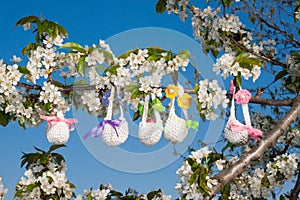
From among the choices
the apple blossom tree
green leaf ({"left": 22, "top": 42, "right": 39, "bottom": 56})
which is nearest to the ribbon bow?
the apple blossom tree

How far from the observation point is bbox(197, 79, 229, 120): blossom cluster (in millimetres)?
2818

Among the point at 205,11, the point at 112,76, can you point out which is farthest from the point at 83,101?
the point at 205,11

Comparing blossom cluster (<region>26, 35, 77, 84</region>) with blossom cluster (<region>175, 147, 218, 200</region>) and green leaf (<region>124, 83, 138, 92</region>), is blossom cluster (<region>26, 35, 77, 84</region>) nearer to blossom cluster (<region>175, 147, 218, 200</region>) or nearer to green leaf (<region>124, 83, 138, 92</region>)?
green leaf (<region>124, 83, 138, 92</region>)

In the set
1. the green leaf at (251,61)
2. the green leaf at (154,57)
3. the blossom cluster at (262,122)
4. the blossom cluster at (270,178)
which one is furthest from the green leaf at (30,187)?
the blossom cluster at (262,122)

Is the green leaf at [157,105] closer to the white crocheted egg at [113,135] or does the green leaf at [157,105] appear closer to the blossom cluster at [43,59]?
the white crocheted egg at [113,135]

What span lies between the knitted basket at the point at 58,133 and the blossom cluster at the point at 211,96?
750 mm

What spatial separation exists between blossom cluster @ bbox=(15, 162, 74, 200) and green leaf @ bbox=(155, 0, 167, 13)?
5.43ft

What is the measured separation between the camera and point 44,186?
307 centimetres

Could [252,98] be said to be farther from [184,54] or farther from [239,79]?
[184,54]

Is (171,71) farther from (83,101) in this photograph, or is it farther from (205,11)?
(205,11)

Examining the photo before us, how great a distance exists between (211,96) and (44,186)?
3.58 feet

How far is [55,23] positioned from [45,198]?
3.41 feet

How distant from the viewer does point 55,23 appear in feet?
10.5

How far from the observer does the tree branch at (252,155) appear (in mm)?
2422
